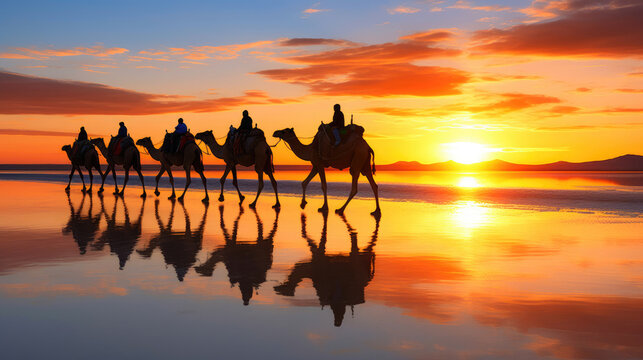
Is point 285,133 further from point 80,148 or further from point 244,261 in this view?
point 80,148

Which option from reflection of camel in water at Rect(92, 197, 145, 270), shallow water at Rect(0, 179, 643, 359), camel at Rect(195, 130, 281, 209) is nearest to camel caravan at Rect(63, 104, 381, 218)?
camel at Rect(195, 130, 281, 209)

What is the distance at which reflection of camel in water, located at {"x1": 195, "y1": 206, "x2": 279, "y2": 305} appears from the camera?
743 centimetres

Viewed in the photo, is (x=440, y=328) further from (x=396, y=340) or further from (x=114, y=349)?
(x=114, y=349)

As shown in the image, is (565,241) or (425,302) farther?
(565,241)

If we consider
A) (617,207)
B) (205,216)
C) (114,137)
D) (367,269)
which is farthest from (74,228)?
(617,207)

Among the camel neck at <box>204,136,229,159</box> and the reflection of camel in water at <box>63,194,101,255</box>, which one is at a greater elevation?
the camel neck at <box>204,136,229,159</box>

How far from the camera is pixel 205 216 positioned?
54.4 feet

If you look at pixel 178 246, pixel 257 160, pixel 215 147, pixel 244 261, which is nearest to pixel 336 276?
pixel 244 261

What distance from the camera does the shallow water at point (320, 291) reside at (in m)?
4.93

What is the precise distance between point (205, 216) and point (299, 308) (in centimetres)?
1088

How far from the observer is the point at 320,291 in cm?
692

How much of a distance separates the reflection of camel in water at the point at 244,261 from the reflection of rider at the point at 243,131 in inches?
333

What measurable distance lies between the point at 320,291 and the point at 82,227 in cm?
856

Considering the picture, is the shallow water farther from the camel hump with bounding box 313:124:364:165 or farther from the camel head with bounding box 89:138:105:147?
the camel head with bounding box 89:138:105:147
